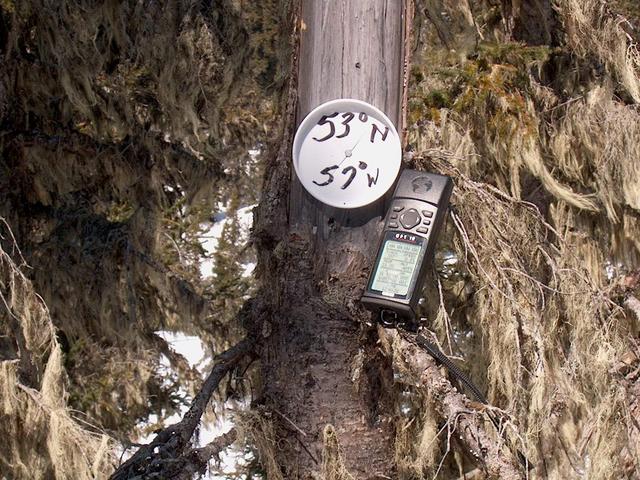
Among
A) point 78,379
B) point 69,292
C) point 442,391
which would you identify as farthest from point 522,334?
point 78,379

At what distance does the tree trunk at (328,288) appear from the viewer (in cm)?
208

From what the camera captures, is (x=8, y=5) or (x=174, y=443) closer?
(x=174, y=443)

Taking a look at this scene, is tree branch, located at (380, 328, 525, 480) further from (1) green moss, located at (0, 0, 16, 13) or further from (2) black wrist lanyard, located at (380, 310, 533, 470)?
(1) green moss, located at (0, 0, 16, 13)

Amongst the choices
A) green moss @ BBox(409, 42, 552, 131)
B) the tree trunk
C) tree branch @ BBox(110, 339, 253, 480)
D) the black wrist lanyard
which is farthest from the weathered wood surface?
green moss @ BBox(409, 42, 552, 131)

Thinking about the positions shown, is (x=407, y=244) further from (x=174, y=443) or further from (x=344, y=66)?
(x=174, y=443)

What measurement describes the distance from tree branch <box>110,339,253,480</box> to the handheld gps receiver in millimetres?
379

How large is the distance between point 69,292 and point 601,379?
2.94m

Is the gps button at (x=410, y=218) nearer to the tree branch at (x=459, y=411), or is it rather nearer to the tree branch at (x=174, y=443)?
the tree branch at (x=459, y=411)

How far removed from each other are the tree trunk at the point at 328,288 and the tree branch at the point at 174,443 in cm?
10

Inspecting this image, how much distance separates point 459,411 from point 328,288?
405 millimetres

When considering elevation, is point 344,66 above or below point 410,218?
above

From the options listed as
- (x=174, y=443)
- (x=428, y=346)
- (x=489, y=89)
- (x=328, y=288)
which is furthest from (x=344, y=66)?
(x=489, y=89)

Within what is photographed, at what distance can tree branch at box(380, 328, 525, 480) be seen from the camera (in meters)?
1.79

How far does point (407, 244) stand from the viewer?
6.73 ft
